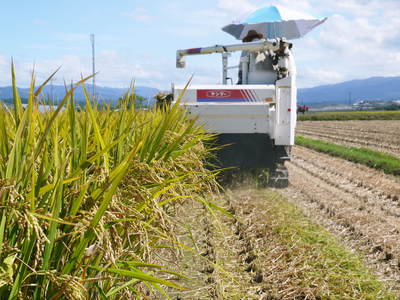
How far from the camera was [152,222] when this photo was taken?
3.01 metres

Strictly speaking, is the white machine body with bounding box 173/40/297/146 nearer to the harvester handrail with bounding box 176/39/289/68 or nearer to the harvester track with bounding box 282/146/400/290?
the harvester handrail with bounding box 176/39/289/68

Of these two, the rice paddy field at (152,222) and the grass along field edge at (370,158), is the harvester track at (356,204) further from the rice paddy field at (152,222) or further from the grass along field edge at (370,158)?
the grass along field edge at (370,158)

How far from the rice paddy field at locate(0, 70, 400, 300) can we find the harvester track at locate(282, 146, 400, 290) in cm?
3

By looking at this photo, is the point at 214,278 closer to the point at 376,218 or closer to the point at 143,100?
the point at 143,100

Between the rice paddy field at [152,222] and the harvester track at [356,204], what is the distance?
28 millimetres

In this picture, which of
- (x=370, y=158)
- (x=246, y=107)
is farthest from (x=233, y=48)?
(x=370, y=158)

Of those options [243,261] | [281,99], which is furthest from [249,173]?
[243,261]

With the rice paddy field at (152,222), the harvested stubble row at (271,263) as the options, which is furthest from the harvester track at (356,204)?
the harvested stubble row at (271,263)

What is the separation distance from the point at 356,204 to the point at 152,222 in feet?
16.7

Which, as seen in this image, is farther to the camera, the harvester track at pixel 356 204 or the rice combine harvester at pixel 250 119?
the rice combine harvester at pixel 250 119

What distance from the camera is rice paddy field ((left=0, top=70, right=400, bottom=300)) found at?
192 cm

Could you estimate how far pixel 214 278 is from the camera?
3979 millimetres

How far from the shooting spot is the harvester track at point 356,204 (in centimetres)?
497

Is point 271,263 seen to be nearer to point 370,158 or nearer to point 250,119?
point 250,119
